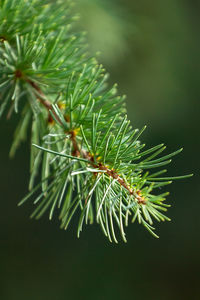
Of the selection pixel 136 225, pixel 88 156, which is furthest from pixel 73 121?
pixel 136 225

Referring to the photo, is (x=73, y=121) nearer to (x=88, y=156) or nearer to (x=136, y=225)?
(x=88, y=156)

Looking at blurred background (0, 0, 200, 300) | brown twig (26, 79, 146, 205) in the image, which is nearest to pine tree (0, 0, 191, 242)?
brown twig (26, 79, 146, 205)

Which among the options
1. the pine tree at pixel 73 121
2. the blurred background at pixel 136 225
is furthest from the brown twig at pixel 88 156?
the blurred background at pixel 136 225

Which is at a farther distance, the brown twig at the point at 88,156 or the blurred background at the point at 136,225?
the blurred background at the point at 136,225

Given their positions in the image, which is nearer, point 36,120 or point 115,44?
point 36,120

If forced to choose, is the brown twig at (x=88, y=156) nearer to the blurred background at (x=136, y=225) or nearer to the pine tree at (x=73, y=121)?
the pine tree at (x=73, y=121)

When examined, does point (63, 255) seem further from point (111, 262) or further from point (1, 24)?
point (1, 24)

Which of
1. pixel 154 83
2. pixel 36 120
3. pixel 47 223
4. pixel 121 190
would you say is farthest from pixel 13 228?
pixel 121 190

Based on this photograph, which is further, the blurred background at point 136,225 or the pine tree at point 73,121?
the blurred background at point 136,225

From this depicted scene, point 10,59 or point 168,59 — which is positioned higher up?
point 168,59
